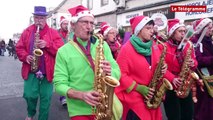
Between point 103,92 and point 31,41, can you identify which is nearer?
point 103,92

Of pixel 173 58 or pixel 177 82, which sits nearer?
pixel 177 82

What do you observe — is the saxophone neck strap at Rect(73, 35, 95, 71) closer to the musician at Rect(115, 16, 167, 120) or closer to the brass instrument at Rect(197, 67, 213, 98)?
the musician at Rect(115, 16, 167, 120)

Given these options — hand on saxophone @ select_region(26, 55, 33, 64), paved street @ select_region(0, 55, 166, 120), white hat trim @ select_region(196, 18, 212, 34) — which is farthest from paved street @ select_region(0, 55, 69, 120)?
white hat trim @ select_region(196, 18, 212, 34)

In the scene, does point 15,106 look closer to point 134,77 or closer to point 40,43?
point 40,43

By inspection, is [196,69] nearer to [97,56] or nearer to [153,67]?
[153,67]

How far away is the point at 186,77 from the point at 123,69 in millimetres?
1541

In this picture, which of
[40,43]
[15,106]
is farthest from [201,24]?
[15,106]

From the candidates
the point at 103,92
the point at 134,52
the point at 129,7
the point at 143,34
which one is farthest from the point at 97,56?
the point at 129,7

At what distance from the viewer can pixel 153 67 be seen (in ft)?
10.8

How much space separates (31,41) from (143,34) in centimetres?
205

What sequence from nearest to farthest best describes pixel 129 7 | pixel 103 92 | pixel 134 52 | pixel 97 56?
pixel 103 92 → pixel 97 56 → pixel 134 52 → pixel 129 7

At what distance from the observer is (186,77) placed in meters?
4.29

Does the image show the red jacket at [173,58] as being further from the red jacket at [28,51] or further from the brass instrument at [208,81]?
the red jacket at [28,51]

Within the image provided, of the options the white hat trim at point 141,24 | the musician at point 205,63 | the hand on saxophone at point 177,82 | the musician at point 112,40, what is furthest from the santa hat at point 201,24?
the musician at point 112,40
